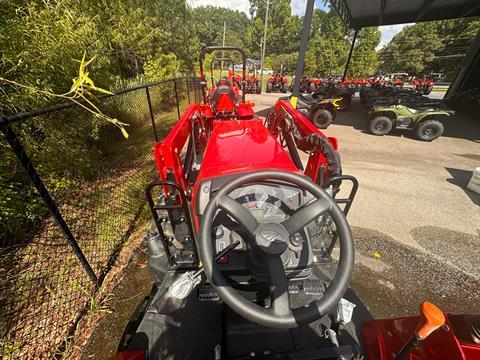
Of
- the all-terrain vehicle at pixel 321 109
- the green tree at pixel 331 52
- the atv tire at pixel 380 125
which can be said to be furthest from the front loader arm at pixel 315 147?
the green tree at pixel 331 52

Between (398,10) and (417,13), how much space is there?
49.4 inches

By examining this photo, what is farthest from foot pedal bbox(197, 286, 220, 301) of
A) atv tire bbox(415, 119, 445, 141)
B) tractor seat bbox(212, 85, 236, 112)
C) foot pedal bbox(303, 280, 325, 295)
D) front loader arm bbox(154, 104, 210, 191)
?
atv tire bbox(415, 119, 445, 141)

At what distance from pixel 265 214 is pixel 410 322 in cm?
98

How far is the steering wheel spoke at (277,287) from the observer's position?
3.09 ft

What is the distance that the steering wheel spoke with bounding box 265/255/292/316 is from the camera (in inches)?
37.0

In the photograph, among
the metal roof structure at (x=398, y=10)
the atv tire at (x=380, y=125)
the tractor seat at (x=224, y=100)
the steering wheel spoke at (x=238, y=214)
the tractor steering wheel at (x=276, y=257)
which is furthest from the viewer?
the metal roof structure at (x=398, y=10)

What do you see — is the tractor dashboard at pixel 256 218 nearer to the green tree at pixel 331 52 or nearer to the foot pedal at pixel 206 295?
the foot pedal at pixel 206 295

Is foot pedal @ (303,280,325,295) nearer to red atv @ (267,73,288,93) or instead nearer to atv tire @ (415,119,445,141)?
atv tire @ (415,119,445,141)

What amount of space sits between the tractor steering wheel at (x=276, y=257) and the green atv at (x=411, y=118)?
7.32 meters

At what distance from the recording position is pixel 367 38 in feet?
103

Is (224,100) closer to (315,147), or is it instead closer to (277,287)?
(315,147)

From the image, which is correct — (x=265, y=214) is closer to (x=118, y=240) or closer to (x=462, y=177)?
(x=118, y=240)

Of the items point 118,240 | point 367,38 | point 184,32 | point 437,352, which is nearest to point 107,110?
point 118,240

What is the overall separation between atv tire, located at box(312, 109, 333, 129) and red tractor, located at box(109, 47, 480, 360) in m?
5.81
